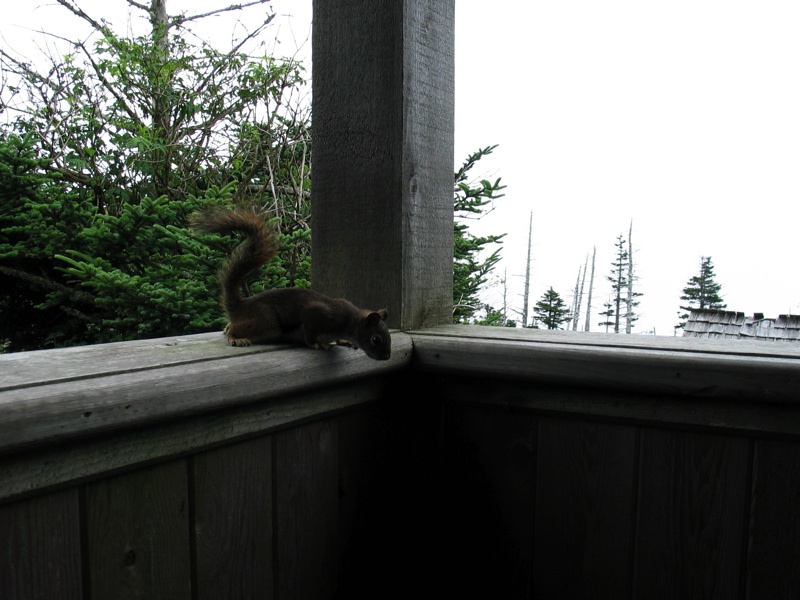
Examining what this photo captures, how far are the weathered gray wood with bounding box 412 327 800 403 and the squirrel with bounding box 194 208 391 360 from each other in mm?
129

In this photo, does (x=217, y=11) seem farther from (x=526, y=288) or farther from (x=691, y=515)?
(x=691, y=515)

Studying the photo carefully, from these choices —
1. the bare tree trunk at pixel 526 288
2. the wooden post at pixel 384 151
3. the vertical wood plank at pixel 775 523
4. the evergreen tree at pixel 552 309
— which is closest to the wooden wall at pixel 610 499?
the vertical wood plank at pixel 775 523

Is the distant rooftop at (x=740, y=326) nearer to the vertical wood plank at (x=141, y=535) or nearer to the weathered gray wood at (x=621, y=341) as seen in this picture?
the weathered gray wood at (x=621, y=341)

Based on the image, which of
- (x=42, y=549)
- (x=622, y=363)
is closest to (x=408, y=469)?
(x=622, y=363)

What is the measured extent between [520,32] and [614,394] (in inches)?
60.3

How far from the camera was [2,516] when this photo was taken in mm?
677

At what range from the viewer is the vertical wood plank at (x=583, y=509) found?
1.17m

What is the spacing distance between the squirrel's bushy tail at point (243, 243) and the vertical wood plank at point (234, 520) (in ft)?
1.79

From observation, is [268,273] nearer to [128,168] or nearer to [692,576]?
[128,168]

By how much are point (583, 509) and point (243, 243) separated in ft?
3.17

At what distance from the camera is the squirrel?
132 centimetres

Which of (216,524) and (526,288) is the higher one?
(526,288)

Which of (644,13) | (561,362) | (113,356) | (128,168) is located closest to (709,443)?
(561,362)

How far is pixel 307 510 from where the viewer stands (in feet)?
3.74
